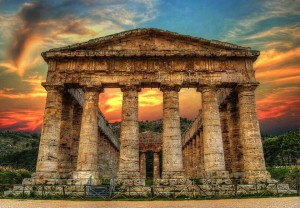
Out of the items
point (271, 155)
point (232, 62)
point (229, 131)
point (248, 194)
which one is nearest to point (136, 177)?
point (248, 194)

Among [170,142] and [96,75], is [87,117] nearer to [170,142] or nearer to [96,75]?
[96,75]

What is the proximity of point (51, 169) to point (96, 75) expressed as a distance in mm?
8678

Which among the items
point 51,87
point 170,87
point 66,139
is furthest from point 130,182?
point 51,87

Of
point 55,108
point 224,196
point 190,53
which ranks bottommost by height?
point 224,196

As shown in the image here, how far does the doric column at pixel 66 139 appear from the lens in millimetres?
23344

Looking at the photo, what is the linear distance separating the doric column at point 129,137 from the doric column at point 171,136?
2343mm

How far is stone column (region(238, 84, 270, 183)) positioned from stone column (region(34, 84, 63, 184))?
616 inches

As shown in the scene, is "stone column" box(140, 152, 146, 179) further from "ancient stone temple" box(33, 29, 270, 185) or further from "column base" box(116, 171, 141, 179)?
"column base" box(116, 171, 141, 179)

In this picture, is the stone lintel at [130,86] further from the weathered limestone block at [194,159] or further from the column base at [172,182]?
the weathered limestone block at [194,159]

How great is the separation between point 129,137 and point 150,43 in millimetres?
8692

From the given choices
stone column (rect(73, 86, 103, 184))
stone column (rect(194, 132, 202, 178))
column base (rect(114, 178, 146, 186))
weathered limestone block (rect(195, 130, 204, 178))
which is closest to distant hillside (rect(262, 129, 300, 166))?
stone column (rect(194, 132, 202, 178))

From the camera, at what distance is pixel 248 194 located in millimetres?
17781

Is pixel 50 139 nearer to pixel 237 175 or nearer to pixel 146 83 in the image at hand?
pixel 146 83

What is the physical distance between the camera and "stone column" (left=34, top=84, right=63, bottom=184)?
20.0 m
